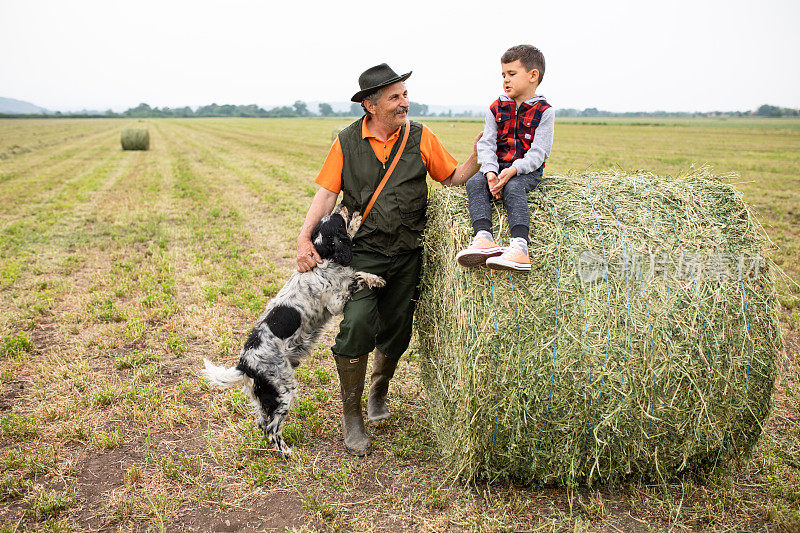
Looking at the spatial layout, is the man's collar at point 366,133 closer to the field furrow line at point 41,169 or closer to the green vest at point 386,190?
the green vest at point 386,190

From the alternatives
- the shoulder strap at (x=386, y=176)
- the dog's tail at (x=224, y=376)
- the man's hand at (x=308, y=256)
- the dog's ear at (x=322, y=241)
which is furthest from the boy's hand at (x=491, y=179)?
the dog's tail at (x=224, y=376)

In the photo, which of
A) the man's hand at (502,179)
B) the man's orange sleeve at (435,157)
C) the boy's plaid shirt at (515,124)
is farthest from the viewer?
the man's orange sleeve at (435,157)

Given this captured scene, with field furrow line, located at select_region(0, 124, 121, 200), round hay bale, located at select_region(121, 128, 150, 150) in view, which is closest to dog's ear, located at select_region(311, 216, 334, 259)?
field furrow line, located at select_region(0, 124, 121, 200)

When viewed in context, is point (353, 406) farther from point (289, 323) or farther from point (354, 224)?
point (354, 224)

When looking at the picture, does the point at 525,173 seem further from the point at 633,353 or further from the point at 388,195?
the point at 633,353

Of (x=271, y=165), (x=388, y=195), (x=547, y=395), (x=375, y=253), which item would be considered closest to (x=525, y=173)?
(x=388, y=195)

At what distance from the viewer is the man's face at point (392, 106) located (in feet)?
13.4

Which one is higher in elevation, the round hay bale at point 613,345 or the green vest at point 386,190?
the green vest at point 386,190

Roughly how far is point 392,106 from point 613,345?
241 centimetres

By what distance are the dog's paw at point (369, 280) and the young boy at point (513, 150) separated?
3.04ft

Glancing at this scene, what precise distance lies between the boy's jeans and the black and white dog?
99 cm

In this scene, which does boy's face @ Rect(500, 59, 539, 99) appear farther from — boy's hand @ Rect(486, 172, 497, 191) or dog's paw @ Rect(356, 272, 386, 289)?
dog's paw @ Rect(356, 272, 386, 289)

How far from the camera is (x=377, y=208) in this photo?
4.22 metres

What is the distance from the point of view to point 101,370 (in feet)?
18.1
